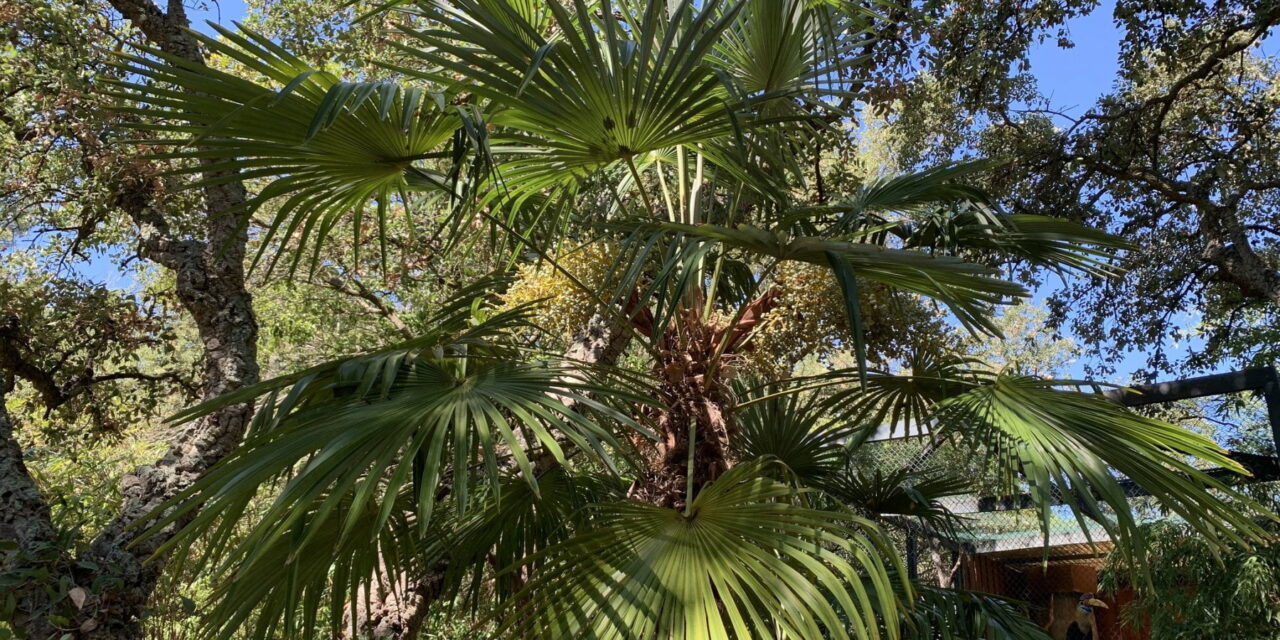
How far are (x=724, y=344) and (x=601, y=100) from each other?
0.73 meters

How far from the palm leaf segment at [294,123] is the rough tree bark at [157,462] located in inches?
7.2

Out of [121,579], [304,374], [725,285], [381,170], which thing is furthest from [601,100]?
[121,579]

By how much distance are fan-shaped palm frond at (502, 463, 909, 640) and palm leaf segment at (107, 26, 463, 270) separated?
3.09 ft

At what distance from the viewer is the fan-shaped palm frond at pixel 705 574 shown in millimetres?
1706

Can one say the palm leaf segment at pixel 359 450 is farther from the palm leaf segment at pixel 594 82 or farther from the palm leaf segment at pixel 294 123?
the palm leaf segment at pixel 594 82

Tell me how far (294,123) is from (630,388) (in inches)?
42.4

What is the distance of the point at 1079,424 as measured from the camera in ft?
7.61

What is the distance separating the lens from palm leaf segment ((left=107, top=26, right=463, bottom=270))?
1918 mm

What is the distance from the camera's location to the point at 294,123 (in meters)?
2.15

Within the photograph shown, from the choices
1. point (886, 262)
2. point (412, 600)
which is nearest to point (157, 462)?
point (412, 600)

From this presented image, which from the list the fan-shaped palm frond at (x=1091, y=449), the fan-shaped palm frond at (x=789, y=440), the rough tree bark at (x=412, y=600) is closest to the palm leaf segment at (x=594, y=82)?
the rough tree bark at (x=412, y=600)

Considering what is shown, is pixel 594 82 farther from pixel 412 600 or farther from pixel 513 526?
pixel 412 600

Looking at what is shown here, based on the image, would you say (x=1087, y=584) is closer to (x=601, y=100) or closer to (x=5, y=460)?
(x=601, y=100)

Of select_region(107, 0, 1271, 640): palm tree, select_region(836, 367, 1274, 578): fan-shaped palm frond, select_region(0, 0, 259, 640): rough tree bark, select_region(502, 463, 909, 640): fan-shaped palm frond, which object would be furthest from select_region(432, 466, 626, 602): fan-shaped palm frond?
select_region(836, 367, 1274, 578): fan-shaped palm frond
